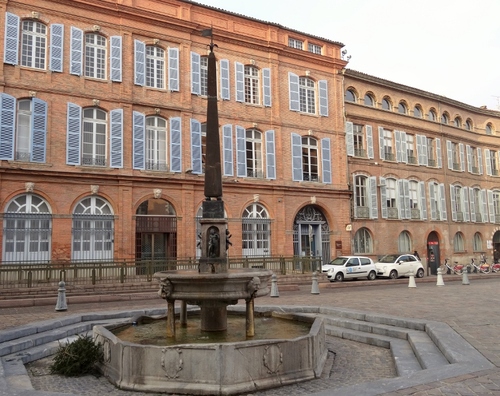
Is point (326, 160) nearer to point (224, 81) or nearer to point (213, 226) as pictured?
point (224, 81)

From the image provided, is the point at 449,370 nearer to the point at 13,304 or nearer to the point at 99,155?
the point at 13,304

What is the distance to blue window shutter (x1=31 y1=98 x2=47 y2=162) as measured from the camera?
19797 millimetres

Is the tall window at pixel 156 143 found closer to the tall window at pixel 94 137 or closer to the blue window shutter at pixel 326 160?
the tall window at pixel 94 137

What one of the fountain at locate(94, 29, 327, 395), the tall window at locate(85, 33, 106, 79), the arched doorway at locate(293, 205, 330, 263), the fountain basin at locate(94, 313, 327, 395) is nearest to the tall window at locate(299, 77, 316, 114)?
the arched doorway at locate(293, 205, 330, 263)

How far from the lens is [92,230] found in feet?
67.8

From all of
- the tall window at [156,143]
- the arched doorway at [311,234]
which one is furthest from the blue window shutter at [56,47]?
the arched doorway at [311,234]

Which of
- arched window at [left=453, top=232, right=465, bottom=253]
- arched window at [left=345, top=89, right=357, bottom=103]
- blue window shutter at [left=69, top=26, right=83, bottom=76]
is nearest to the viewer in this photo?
blue window shutter at [left=69, top=26, right=83, bottom=76]

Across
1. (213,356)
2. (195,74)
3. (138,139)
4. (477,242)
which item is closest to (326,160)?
(195,74)

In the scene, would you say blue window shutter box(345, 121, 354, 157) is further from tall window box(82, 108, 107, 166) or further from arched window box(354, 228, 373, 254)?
tall window box(82, 108, 107, 166)

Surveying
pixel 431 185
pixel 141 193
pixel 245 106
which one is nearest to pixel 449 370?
pixel 141 193

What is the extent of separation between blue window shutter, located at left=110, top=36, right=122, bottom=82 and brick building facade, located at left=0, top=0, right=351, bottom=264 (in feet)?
0.16

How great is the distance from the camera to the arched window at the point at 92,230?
802 inches

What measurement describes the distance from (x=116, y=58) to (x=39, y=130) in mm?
5084

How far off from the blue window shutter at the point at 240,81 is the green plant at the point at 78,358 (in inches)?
800
